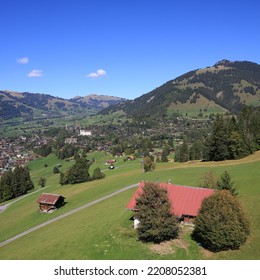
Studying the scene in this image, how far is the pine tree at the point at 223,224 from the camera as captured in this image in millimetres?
31844

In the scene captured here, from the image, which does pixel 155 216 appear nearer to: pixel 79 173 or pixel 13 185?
pixel 79 173

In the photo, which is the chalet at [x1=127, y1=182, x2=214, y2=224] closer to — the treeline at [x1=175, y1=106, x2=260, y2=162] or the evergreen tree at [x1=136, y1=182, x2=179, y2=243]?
the evergreen tree at [x1=136, y1=182, x2=179, y2=243]

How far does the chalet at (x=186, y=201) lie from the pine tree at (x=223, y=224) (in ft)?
19.8

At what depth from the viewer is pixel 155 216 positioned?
3541 centimetres

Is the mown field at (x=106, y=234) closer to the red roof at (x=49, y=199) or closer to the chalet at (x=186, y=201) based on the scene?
the chalet at (x=186, y=201)

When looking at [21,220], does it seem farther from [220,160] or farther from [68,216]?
[220,160]

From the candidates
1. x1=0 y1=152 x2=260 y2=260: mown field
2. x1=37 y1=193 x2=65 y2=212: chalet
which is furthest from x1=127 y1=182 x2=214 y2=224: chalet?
x1=37 y1=193 x2=65 y2=212: chalet

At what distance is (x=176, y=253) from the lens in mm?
33375

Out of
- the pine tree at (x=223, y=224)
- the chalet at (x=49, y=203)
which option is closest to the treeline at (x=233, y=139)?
the chalet at (x=49, y=203)

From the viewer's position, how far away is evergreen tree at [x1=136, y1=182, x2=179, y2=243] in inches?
1371

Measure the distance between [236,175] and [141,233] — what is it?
3164 centimetres

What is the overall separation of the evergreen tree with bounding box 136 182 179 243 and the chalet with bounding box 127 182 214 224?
311 centimetres

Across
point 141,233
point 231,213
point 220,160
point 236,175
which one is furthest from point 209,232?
point 220,160

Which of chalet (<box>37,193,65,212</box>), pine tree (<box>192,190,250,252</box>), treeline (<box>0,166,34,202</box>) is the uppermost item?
pine tree (<box>192,190,250,252</box>)
